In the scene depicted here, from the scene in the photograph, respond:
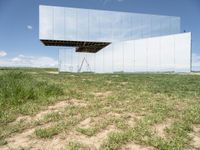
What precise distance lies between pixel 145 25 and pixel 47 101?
91.3 feet

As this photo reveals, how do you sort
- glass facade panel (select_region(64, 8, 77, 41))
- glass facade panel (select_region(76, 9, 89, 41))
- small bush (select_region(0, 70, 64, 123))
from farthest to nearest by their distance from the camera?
glass facade panel (select_region(76, 9, 89, 41)) < glass facade panel (select_region(64, 8, 77, 41)) < small bush (select_region(0, 70, 64, 123))

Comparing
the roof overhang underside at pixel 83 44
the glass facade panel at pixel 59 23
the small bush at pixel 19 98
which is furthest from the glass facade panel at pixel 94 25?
the small bush at pixel 19 98

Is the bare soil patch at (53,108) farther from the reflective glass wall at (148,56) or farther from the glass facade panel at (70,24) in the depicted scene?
the glass facade panel at (70,24)

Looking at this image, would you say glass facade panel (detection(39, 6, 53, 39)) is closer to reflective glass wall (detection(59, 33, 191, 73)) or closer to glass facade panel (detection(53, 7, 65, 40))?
glass facade panel (detection(53, 7, 65, 40))

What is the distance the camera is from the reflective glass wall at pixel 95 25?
91.3 feet

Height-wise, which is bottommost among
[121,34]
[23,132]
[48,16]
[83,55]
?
[23,132]

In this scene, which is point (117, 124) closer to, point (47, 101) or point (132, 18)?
point (47, 101)

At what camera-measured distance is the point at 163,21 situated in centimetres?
3189

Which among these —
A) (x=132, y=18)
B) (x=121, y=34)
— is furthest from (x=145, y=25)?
(x=121, y=34)

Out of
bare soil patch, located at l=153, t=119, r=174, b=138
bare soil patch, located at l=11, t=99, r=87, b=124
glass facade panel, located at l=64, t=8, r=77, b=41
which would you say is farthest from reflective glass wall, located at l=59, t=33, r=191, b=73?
bare soil patch, located at l=153, t=119, r=174, b=138

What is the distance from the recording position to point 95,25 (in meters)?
29.3

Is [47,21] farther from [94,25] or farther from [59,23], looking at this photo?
[94,25]

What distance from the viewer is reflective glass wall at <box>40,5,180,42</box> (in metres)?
27.8

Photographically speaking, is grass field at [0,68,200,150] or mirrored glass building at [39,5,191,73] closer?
grass field at [0,68,200,150]
